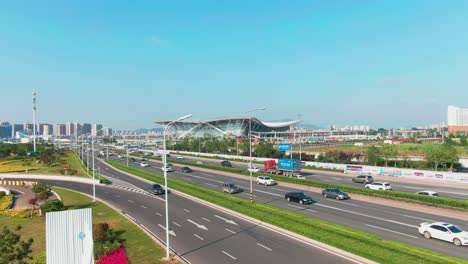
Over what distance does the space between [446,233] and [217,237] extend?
56.7 ft

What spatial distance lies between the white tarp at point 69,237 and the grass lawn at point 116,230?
5865 mm

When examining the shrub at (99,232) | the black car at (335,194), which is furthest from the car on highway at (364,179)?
the shrub at (99,232)

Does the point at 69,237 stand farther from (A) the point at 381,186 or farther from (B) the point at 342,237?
(A) the point at 381,186

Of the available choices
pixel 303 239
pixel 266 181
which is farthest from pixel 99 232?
pixel 266 181

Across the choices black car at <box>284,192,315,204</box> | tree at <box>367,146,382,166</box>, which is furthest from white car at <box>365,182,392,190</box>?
tree at <box>367,146,382,166</box>

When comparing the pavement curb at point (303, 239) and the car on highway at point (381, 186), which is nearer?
the pavement curb at point (303, 239)

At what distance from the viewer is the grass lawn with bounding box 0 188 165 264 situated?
2206 cm

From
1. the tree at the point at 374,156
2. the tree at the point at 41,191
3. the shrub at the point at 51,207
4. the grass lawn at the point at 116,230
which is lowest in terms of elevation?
the grass lawn at the point at 116,230

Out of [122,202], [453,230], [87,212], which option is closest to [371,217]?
[453,230]

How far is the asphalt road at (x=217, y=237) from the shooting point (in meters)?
21.4

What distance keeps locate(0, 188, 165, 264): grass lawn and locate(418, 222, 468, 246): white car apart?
20.3 metres

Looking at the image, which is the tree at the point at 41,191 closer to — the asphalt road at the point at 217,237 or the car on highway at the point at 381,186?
the asphalt road at the point at 217,237

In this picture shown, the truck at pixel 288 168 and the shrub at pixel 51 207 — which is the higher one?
the truck at pixel 288 168

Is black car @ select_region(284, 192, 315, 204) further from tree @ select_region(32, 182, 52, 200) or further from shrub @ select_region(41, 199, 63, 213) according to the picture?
tree @ select_region(32, 182, 52, 200)
